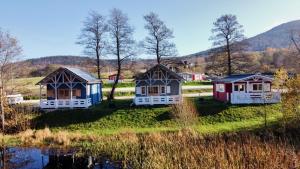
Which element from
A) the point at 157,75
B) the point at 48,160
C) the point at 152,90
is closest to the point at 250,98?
the point at 157,75

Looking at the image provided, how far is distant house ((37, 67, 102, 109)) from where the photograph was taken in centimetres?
3881

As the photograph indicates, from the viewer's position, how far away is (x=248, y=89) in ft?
129

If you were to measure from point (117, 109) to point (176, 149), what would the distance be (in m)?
17.7

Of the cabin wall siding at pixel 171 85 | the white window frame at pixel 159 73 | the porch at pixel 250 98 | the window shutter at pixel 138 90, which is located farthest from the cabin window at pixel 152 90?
the porch at pixel 250 98

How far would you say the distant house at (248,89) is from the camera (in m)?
37.8

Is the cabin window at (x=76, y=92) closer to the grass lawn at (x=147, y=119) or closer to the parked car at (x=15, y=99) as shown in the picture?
the grass lawn at (x=147, y=119)

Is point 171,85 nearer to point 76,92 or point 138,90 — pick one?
point 138,90

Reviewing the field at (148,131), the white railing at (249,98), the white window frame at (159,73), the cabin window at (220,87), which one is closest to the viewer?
the field at (148,131)

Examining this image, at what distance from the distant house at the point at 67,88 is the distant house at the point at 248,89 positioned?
1546cm

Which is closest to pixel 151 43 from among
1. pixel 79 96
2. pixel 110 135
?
pixel 79 96

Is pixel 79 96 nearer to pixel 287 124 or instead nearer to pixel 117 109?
pixel 117 109

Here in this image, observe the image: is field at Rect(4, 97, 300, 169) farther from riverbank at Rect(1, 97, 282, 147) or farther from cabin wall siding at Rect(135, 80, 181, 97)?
cabin wall siding at Rect(135, 80, 181, 97)

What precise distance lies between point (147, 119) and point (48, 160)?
495 inches

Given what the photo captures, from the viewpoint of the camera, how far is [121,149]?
23.9 m
